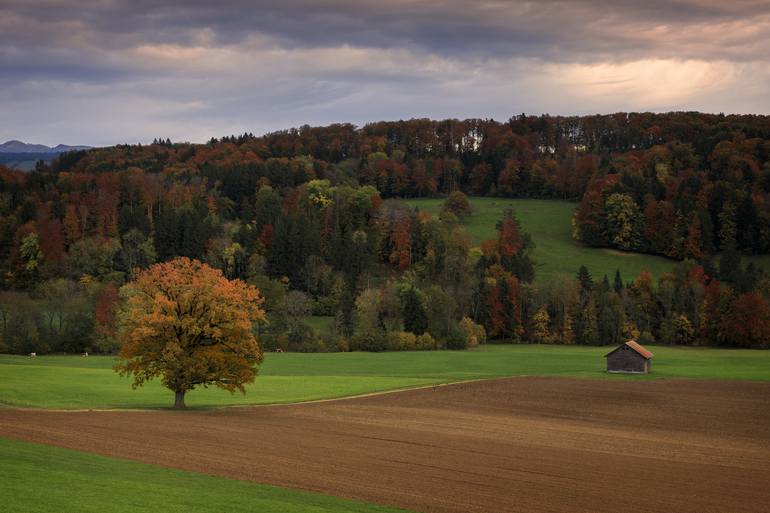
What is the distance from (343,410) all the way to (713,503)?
93.4 ft

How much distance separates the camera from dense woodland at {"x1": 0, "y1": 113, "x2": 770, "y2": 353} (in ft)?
389

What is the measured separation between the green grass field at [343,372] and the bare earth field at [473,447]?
22.7ft

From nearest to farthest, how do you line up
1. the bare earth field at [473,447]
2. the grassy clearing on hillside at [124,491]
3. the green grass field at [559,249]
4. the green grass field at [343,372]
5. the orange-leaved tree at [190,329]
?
the grassy clearing on hillside at [124,491] → the bare earth field at [473,447] → the orange-leaved tree at [190,329] → the green grass field at [343,372] → the green grass field at [559,249]

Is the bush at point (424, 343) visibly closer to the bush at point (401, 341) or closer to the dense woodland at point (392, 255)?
the dense woodland at point (392, 255)

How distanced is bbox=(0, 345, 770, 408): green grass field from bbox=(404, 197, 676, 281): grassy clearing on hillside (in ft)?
119

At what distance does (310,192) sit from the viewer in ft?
612

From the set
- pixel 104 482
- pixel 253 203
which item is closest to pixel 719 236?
pixel 253 203

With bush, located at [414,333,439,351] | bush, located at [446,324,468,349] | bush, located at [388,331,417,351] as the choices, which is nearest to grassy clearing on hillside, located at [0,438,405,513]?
bush, located at [388,331,417,351]

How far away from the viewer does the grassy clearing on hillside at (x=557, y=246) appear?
15238 centimetres

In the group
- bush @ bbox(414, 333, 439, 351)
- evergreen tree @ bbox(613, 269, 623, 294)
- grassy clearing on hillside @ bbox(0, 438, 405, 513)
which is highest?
grassy clearing on hillside @ bbox(0, 438, 405, 513)

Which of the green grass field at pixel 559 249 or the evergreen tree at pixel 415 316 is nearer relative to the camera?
the evergreen tree at pixel 415 316

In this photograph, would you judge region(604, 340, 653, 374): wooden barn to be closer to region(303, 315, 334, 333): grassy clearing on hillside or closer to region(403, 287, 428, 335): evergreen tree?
region(403, 287, 428, 335): evergreen tree

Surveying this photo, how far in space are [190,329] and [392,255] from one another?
111652mm

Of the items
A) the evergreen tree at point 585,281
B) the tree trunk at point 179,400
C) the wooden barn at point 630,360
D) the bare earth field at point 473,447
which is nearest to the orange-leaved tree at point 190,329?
the tree trunk at point 179,400
